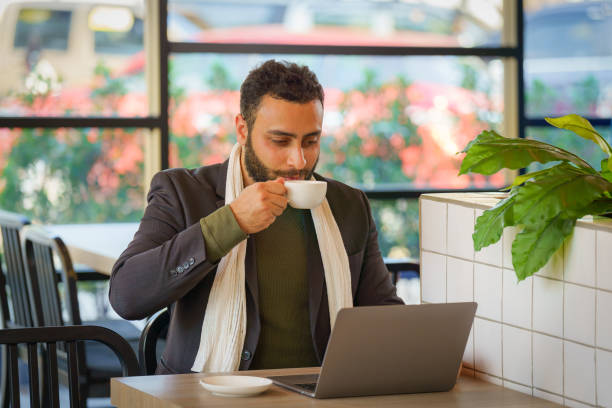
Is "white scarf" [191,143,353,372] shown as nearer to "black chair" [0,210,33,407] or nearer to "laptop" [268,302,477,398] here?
"laptop" [268,302,477,398]

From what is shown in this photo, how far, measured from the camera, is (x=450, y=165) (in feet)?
14.0

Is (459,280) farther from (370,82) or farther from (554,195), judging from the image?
(370,82)

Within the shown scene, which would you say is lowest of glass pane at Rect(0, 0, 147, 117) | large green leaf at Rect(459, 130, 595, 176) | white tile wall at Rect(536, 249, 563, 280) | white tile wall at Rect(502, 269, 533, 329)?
white tile wall at Rect(502, 269, 533, 329)

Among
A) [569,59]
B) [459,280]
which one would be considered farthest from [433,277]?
[569,59]

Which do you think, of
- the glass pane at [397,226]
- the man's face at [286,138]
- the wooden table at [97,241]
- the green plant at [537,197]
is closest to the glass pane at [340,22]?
the glass pane at [397,226]

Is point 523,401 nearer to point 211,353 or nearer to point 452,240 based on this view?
point 452,240

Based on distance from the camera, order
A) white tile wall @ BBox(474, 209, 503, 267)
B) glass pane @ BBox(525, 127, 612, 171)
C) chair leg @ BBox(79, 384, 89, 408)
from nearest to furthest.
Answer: white tile wall @ BBox(474, 209, 503, 267)
chair leg @ BBox(79, 384, 89, 408)
glass pane @ BBox(525, 127, 612, 171)

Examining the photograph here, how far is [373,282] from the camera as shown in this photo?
2162mm

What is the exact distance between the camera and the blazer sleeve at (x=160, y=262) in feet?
5.91

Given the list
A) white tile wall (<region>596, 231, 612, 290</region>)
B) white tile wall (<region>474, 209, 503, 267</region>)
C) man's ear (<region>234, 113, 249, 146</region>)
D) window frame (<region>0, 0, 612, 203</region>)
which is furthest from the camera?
window frame (<region>0, 0, 612, 203</region>)

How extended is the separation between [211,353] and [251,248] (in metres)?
0.25

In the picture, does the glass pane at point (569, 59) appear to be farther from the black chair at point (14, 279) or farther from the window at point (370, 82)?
the black chair at point (14, 279)

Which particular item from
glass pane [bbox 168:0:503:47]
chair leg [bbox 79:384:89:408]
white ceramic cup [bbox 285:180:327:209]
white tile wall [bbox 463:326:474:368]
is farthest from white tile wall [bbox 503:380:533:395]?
glass pane [bbox 168:0:503:47]

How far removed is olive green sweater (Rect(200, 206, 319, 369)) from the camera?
77.6 inches
